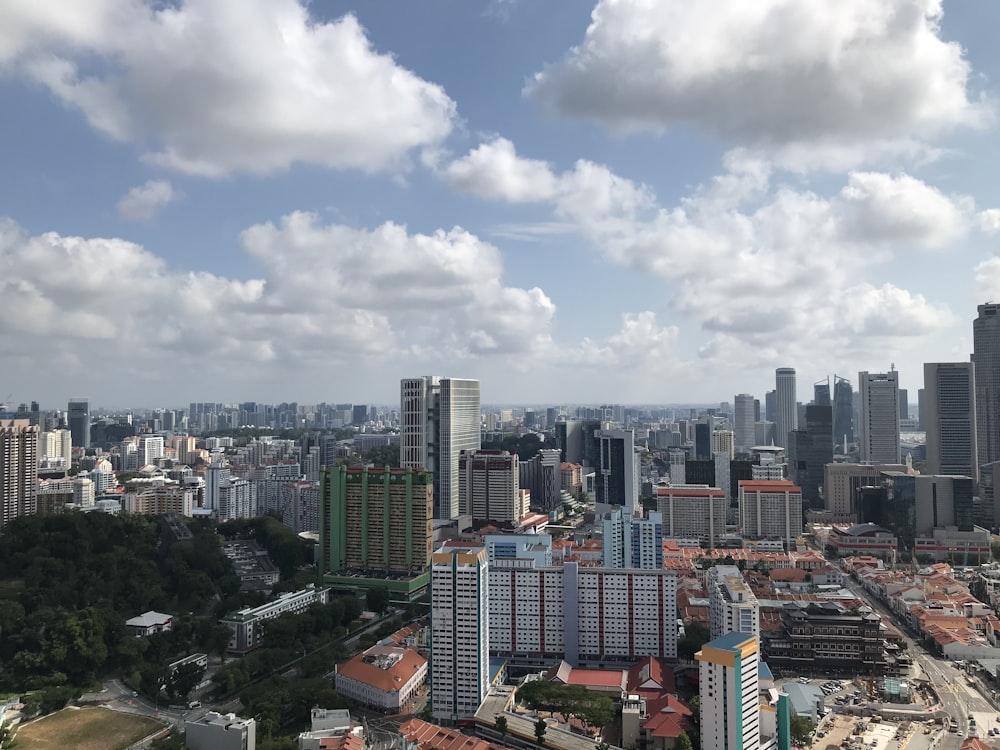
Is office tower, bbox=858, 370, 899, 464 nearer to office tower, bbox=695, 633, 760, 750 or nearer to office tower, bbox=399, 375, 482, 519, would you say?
office tower, bbox=399, 375, 482, 519

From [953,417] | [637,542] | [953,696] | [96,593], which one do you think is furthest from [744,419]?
[96,593]

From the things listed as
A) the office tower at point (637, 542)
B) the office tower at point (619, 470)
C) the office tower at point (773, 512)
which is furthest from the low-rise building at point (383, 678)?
the office tower at point (619, 470)

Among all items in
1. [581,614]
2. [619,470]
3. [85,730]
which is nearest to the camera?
[85,730]

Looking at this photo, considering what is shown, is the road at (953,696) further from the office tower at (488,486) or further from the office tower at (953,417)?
the office tower at (953,417)

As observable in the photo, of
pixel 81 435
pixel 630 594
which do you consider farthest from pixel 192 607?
pixel 81 435

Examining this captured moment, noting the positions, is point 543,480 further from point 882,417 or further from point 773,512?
point 882,417

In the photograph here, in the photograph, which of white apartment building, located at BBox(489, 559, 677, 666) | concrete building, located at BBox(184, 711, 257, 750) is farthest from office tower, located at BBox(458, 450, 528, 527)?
concrete building, located at BBox(184, 711, 257, 750)
